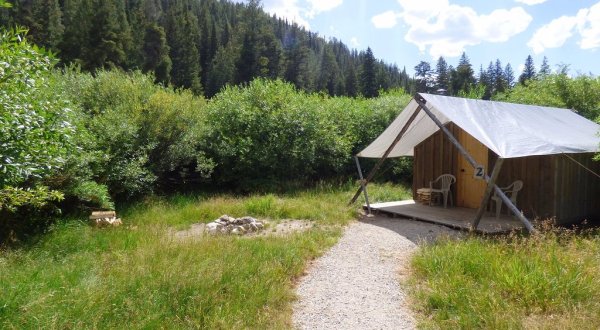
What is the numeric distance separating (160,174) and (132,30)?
27.9 metres

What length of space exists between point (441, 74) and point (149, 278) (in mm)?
51970

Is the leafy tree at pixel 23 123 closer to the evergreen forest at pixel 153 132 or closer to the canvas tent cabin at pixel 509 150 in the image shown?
the evergreen forest at pixel 153 132

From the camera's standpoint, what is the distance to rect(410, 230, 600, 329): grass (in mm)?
3484

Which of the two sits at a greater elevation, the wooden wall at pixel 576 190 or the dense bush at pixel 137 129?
the dense bush at pixel 137 129

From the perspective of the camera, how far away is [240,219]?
7879 millimetres

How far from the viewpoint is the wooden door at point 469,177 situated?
30.3ft

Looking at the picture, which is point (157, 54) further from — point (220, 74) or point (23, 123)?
point (23, 123)

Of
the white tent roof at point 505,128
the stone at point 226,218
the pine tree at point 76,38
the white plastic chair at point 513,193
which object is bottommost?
the stone at point 226,218

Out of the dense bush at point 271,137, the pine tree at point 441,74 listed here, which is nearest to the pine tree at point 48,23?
the dense bush at point 271,137

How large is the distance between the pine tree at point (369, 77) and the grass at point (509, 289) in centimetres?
4305

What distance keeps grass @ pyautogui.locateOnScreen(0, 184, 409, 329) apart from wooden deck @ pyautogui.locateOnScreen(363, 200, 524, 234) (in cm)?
228

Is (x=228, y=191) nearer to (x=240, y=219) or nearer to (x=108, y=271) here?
(x=240, y=219)

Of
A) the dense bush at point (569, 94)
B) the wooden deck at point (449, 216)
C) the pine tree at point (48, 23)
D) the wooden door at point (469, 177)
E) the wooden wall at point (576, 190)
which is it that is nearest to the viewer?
the wooden deck at point (449, 216)

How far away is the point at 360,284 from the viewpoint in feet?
15.7
